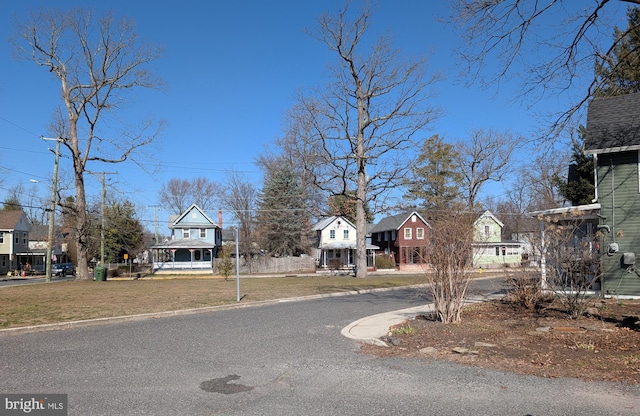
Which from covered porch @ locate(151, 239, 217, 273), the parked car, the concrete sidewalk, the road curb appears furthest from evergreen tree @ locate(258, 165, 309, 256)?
the concrete sidewalk

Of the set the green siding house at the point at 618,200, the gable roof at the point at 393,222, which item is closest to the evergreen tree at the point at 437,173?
the gable roof at the point at 393,222

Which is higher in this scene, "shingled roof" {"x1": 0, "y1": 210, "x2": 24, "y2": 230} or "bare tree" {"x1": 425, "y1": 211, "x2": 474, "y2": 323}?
"shingled roof" {"x1": 0, "y1": 210, "x2": 24, "y2": 230}

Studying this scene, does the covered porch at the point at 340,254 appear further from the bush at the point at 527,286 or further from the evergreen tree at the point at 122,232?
the bush at the point at 527,286

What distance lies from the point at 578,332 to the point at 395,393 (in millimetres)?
A: 5400

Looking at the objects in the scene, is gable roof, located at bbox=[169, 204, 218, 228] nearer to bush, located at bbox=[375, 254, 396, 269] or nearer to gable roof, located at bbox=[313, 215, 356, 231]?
gable roof, located at bbox=[313, 215, 356, 231]

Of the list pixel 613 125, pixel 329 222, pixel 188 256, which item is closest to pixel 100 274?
pixel 188 256

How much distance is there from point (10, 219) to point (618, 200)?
64281mm

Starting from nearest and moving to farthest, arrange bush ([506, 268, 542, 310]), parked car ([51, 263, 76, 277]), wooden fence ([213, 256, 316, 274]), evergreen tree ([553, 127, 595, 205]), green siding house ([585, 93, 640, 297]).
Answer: bush ([506, 268, 542, 310]), green siding house ([585, 93, 640, 297]), evergreen tree ([553, 127, 595, 205]), wooden fence ([213, 256, 316, 274]), parked car ([51, 263, 76, 277])

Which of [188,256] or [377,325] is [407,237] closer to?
[188,256]

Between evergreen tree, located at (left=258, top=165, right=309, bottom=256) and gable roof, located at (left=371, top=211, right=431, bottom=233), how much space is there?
1058 cm

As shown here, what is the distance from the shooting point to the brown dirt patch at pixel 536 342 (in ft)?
23.9

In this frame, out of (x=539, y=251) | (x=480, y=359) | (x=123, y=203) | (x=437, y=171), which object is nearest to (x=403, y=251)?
(x=437, y=171)

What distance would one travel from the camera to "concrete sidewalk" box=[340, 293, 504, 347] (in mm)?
10291

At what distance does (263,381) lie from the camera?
272 inches
